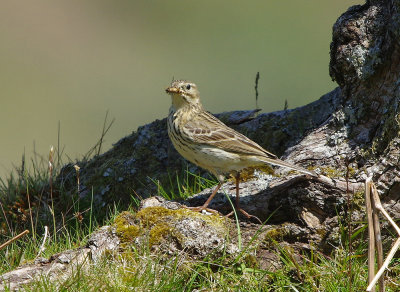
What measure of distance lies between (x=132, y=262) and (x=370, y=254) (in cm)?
212

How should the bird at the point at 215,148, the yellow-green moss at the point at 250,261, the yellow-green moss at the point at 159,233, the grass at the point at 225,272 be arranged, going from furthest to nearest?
the bird at the point at 215,148 < the yellow-green moss at the point at 159,233 < the yellow-green moss at the point at 250,261 < the grass at the point at 225,272

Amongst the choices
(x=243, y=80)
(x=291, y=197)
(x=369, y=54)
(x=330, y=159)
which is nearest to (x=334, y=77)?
(x=369, y=54)

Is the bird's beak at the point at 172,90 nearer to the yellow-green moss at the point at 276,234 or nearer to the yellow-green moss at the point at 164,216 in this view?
the yellow-green moss at the point at 164,216

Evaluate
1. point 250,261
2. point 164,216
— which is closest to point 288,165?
point 250,261

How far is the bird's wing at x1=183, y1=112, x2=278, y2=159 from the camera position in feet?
21.0

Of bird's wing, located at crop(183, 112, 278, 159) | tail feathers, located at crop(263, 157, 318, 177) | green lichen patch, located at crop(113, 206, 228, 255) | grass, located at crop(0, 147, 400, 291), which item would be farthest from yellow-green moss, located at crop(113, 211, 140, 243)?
tail feathers, located at crop(263, 157, 318, 177)

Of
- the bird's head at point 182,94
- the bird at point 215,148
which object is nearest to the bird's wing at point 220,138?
the bird at point 215,148

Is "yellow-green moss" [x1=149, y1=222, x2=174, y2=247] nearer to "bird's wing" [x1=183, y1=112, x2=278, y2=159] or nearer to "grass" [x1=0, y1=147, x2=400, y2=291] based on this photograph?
"grass" [x1=0, y1=147, x2=400, y2=291]

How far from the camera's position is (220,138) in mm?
6684

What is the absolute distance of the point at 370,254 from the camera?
3.79 metres

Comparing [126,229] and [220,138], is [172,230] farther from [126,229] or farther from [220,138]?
[220,138]

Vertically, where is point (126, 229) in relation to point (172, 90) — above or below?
below

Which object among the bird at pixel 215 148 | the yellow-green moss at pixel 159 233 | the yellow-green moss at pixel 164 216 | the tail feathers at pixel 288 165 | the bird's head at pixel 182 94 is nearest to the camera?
the yellow-green moss at pixel 159 233

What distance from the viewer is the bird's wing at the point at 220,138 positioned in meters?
6.40
